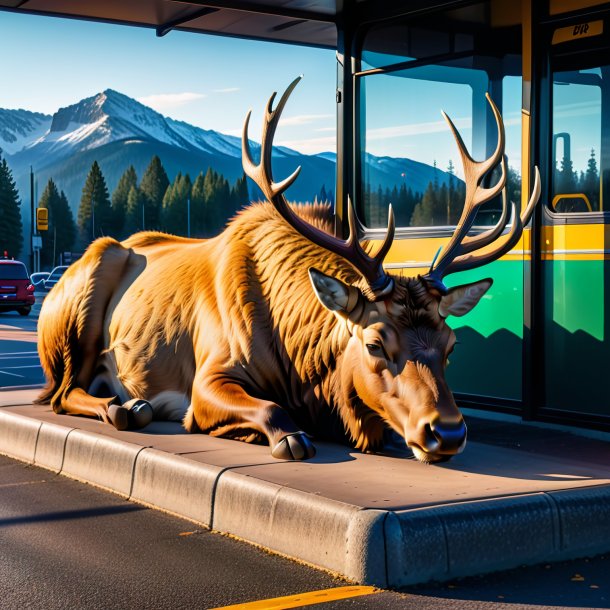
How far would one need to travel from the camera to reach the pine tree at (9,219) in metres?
147

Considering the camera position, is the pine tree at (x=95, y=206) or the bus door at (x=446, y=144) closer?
the bus door at (x=446, y=144)

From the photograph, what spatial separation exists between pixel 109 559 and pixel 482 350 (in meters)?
4.60

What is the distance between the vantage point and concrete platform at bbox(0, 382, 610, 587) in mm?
4770

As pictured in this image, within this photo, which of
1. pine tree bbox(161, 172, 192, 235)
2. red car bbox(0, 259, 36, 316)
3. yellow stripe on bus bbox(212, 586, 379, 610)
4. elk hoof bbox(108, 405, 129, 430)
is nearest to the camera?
yellow stripe on bus bbox(212, 586, 379, 610)

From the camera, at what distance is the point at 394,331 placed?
6.24m

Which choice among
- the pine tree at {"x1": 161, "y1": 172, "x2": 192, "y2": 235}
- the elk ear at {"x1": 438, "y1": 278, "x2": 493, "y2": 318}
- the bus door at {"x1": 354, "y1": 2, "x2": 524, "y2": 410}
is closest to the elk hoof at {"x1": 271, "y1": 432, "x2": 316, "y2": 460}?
the elk ear at {"x1": 438, "y1": 278, "x2": 493, "y2": 318}

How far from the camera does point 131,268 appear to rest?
8984 millimetres

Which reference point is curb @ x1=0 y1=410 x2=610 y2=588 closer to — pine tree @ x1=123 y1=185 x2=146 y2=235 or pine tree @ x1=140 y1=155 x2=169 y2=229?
pine tree @ x1=123 y1=185 x2=146 y2=235

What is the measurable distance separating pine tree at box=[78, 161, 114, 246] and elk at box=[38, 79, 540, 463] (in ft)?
560

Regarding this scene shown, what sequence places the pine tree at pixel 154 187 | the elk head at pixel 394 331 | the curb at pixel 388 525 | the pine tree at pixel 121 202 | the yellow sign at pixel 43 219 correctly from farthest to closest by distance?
the pine tree at pixel 154 187 < the pine tree at pixel 121 202 < the yellow sign at pixel 43 219 < the elk head at pixel 394 331 < the curb at pixel 388 525

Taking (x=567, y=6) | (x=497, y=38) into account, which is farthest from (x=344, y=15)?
(x=567, y=6)

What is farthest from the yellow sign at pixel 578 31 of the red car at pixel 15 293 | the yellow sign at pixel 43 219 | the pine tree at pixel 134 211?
the pine tree at pixel 134 211

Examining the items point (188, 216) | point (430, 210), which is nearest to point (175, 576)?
point (430, 210)

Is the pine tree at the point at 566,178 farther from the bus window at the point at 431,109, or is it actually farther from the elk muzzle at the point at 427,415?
the elk muzzle at the point at 427,415
